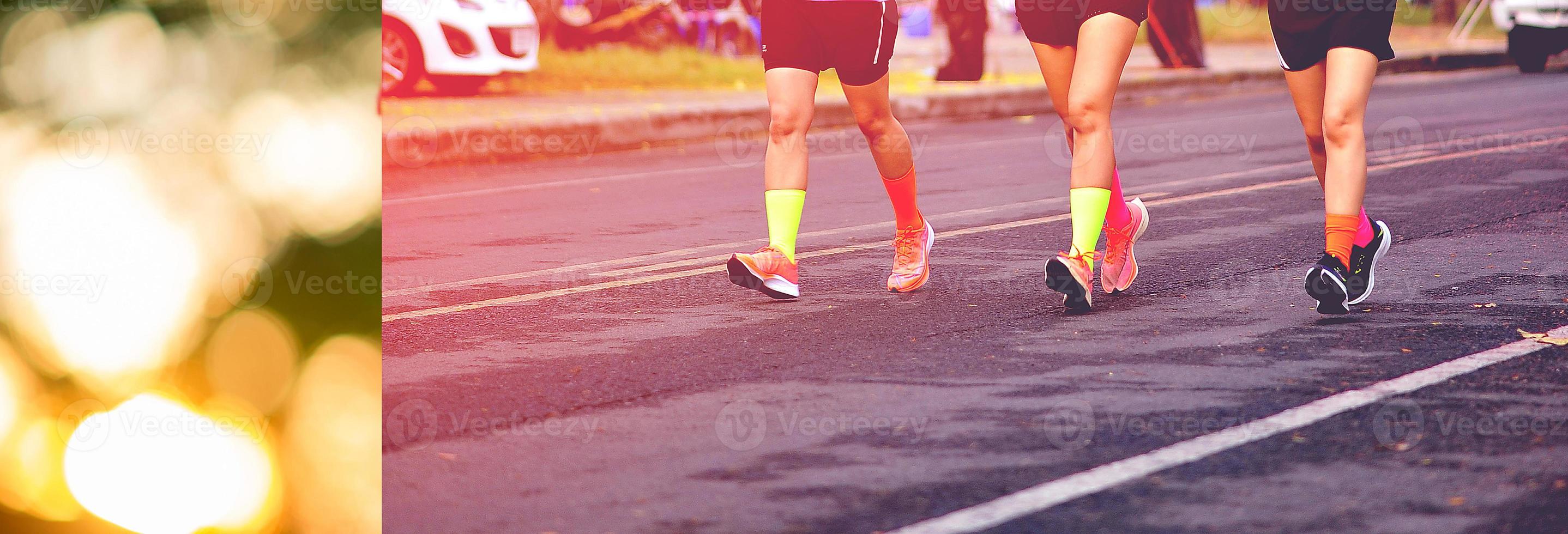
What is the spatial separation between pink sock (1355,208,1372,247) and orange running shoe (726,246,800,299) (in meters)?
1.80

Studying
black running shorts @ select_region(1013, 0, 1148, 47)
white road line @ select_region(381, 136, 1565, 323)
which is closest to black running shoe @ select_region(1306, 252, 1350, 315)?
black running shorts @ select_region(1013, 0, 1148, 47)

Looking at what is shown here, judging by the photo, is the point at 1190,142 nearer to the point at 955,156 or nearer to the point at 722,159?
the point at 955,156

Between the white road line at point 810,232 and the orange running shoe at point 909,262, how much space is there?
1.11 m

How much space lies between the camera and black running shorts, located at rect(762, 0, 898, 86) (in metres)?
5.94

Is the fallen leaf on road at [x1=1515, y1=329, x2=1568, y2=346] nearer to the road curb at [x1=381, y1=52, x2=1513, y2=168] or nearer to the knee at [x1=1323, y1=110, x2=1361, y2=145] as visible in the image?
the knee at [x1=1323, y1=110, x2=1361, y2=145]

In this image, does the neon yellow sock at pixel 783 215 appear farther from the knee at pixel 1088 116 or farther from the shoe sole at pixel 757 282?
the knee at pixel 1088 116

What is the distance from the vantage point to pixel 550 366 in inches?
198

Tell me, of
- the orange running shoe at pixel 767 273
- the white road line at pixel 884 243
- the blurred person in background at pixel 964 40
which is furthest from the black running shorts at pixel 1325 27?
the blurred person in background at pixel 964 40

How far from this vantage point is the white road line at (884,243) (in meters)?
6.18

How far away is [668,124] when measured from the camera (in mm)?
14148

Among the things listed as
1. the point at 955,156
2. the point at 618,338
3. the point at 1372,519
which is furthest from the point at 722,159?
the point at 1372,519

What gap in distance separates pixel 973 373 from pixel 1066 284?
0.94m

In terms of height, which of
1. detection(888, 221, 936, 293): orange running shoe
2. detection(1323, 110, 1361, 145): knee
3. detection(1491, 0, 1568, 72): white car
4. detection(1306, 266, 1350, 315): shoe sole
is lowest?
detection(1491, 0, 1568, 72): white car
